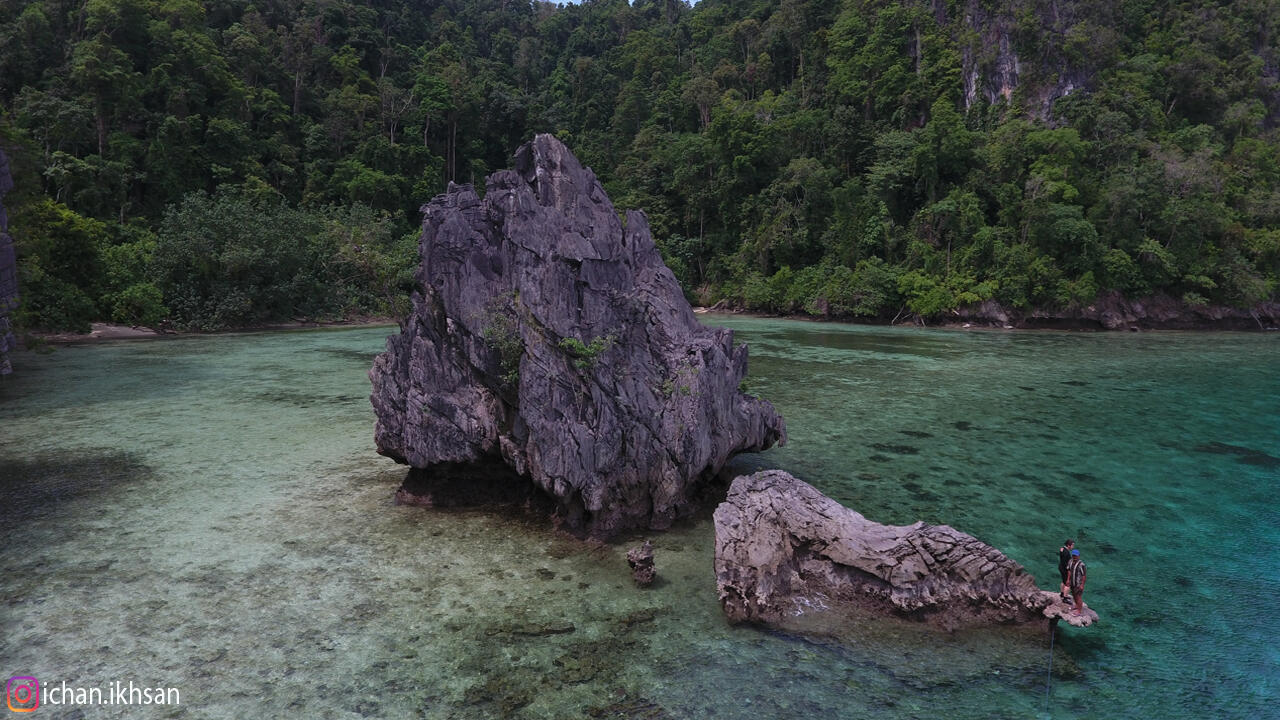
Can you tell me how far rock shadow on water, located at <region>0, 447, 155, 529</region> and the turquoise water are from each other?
6cm

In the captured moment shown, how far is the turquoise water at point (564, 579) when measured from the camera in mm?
5082

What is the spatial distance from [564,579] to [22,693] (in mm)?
4667

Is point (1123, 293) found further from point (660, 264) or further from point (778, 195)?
point (660, 264)

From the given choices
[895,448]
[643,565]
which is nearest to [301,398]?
[643,565]

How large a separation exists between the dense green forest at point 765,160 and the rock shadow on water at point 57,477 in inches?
472

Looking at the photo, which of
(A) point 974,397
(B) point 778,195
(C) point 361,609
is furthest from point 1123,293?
(C) point 361,609

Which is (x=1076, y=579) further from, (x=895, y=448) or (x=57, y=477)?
(x=57, y=477)

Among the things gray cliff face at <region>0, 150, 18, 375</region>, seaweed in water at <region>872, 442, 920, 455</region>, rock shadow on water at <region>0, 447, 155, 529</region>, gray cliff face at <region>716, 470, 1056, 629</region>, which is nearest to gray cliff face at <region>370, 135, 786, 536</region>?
gray cliff face at <region>716, 470, 1056, 629</region>

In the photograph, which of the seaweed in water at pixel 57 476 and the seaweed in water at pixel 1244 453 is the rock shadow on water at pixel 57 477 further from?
the seaweed in water at pixel 1244 453

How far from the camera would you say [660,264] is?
35.0 feet

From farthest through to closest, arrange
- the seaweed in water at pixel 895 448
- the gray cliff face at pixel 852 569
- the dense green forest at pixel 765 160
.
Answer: the dense green forest at pixel 765 160 → the seaweed in water at pixel 895 448 → the gray cliff face at pixel 852 569

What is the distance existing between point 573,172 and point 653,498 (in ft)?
17.3

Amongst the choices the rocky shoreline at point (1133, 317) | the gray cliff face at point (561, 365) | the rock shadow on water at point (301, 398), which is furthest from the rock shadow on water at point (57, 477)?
the rocky shoreline at point (1133, 317)

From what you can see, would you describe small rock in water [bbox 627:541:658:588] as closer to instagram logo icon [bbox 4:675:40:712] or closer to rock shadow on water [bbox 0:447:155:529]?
instagram logo icon [bbox 4:675:40:712]
